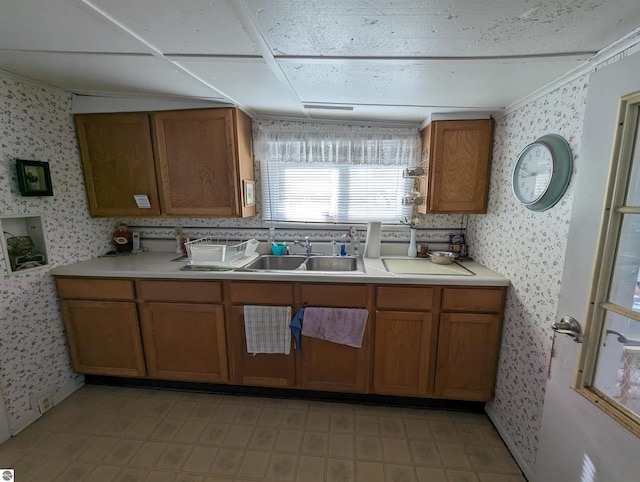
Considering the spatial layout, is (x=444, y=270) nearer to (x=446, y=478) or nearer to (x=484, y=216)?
(x=484, y=216)

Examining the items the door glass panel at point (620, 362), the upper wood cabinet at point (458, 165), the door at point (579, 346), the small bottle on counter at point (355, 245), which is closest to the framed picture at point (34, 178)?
the small bottle on counter at point (355, 245)

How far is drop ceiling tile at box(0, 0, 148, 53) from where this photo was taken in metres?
0.90

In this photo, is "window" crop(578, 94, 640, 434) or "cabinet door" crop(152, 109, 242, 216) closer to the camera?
"window" crop(578, 94, 640, 434)

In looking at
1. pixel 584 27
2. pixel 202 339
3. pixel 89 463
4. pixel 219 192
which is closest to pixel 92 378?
pixel 89 463

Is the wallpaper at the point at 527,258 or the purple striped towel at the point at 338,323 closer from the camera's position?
the wallpaper at the point at 527,258

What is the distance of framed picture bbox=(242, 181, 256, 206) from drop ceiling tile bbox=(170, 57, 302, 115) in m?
0.55

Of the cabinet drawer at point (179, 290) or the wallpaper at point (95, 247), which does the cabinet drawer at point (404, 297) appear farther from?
the cabinet drawer at point (179, 290)

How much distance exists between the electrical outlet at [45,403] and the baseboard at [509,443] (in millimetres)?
2918

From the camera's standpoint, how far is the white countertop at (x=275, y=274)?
5.64 ft

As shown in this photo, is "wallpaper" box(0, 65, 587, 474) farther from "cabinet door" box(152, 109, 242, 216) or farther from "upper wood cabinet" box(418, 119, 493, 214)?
"cabinet door" box(152, 109, 242, 216)

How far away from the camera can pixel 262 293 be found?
1.86 meters

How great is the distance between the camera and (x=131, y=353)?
2.00 m

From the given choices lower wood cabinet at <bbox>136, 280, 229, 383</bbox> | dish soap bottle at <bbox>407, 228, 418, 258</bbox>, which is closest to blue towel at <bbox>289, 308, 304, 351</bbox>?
lower wood cabinet at <bbox>136, 280, 229, 383</bbox>

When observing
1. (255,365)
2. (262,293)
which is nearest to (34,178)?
(262,293)
